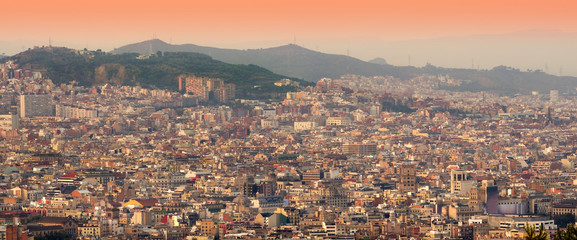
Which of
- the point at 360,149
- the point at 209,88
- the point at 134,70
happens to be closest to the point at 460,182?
the point at 360,149

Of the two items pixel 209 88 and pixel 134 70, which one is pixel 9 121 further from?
pixel 134 70

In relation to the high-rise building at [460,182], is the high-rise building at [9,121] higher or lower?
higher

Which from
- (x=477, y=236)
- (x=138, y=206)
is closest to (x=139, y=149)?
(x=138, y=206)

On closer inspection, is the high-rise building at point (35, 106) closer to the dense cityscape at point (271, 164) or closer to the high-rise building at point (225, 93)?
the dense cityscape at point (271, 164)

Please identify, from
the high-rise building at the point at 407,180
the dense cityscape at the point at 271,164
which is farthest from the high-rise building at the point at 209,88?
the high-rise building at the point at 407,180

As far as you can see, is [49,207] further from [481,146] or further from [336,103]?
[336,103]

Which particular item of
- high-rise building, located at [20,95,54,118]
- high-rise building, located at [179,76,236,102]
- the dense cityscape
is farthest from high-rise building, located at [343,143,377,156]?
high-rise building, located at [179,76,236,102]
